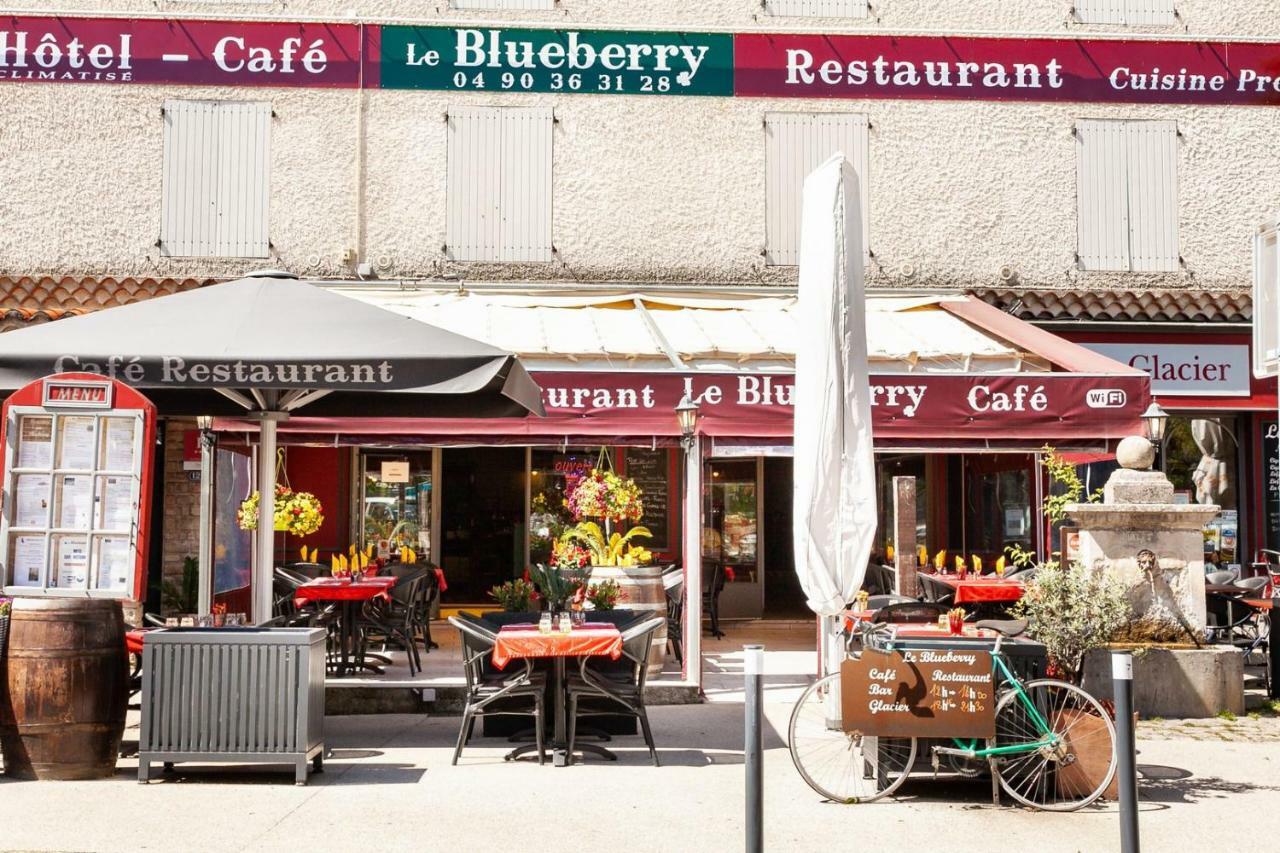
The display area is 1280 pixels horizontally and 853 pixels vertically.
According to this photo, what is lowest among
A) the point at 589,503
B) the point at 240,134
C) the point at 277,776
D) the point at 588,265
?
the point at 277,776

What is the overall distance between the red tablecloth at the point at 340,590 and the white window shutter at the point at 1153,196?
28.6 feet

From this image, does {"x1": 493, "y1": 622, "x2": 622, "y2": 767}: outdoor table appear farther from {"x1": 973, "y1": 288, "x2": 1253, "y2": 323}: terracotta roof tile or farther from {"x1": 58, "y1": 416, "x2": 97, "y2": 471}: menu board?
{"x1": 973, "y1": 288, "x2": 1253, "y2": 323}: terracotta roof tile

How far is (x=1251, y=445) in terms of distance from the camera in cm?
1416

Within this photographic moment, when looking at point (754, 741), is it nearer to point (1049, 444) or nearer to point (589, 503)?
point (589, 503)

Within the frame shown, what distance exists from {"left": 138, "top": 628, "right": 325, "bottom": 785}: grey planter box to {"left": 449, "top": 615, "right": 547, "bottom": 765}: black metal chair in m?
0.98

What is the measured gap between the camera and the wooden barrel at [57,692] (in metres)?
6.59

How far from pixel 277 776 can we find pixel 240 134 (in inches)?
342

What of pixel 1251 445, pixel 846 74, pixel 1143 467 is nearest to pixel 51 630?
pixel 1143 467

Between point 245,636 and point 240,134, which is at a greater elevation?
point 240,134

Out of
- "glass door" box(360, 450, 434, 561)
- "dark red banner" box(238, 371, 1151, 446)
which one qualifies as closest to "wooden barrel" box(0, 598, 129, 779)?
"dark red banner" box(238, 371, 1151, 446)

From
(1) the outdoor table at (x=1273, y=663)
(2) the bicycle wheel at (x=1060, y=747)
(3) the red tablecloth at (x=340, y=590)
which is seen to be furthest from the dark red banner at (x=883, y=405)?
(2) the bicycle wheel at (x=1060, y=747)

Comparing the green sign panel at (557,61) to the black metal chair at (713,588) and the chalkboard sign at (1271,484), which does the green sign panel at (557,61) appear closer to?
the black metal chair at (713,588)

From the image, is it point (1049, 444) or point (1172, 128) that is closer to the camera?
point (1049, 444)

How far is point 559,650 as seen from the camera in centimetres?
709
